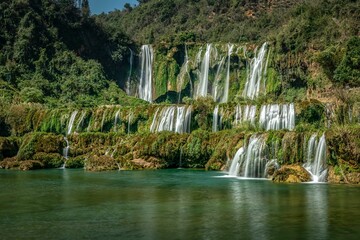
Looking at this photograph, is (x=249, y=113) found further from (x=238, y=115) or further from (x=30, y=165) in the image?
(x=30, y=165)

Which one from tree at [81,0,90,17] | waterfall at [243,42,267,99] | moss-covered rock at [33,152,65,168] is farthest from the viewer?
tree at [81,0,90,17]

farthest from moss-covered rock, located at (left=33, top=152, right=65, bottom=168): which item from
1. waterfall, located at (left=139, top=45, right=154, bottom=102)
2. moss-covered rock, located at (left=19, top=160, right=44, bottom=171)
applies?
waterfall, located at (left=139, top=45, right=154, bottom=102)

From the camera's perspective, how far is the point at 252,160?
3612 centimetres

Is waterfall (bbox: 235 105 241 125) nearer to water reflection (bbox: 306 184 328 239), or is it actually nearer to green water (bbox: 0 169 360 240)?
green water (bbox: 0 169 360 240)

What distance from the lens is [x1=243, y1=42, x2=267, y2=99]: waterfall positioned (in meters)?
70.2

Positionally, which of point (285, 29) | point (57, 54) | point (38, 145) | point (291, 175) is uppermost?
point (285, 29)

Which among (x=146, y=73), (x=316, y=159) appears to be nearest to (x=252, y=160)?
(x=316, y=159)

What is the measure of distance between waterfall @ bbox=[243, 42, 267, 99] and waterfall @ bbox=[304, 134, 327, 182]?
117 ft

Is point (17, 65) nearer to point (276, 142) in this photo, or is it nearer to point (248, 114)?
point (248, 114)

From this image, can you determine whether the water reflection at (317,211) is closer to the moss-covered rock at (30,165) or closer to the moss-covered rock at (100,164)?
the moss-covered rock at (100,164)

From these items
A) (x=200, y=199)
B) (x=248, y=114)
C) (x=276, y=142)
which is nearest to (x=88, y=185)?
(x=200, y=199)

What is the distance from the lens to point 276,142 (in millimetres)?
35844

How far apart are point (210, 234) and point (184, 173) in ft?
75.0

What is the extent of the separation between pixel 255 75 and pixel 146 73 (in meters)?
20.1
